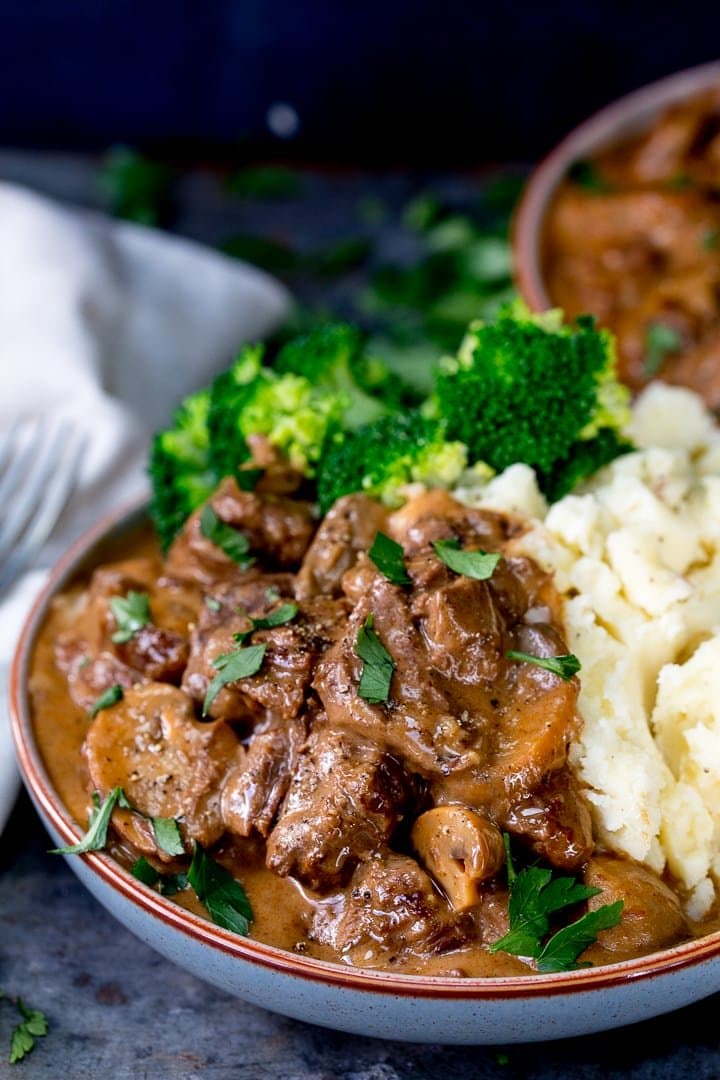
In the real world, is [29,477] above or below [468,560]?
below

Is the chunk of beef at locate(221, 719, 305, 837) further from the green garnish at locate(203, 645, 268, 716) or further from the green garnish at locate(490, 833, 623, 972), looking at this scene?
the green garnish at locate(490, 833, 623, 972)

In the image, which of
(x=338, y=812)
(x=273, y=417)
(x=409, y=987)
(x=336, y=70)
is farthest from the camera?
(x=336, y=70)

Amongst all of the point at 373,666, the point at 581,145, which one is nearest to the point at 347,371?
the point at 373,666

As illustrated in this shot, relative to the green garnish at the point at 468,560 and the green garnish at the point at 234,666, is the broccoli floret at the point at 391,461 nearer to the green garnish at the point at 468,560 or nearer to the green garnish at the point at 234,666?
the green garnish at the point at 468,560

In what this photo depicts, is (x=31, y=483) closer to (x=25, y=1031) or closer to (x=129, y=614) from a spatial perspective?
(x=129, y=614)

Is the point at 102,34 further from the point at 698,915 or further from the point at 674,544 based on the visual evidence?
the point at 698,915
